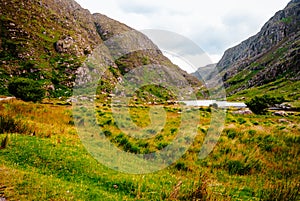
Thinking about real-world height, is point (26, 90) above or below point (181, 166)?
above

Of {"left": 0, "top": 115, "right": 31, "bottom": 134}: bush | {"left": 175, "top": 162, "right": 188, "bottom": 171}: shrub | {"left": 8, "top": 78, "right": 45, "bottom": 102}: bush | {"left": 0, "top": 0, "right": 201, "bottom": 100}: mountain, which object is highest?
{"left": 0, "top": 0, "right": 201, "bottom": 100}: mountain

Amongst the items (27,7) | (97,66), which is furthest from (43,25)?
(97,66)

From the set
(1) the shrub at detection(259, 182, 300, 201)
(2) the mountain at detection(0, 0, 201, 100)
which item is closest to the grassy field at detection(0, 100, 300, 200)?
(1) the shrub at detection(259, 182, 300, 201)

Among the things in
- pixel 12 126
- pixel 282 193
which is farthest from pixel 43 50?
pixel 282 193

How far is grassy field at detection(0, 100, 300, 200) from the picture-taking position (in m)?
8.41

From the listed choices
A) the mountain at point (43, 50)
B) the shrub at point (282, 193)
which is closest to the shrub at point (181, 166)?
the shrub at point (282, 193)

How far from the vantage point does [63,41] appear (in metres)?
140

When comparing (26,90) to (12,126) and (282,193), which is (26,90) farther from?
(282,193)

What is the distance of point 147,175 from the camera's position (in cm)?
1109

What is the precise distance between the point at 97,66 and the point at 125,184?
13103cm

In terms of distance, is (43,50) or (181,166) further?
(43,50)

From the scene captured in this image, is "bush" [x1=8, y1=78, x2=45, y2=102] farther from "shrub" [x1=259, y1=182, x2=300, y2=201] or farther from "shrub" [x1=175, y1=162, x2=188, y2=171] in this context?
"shrub" [x1=259, y1=182, x2=300, y2=201]

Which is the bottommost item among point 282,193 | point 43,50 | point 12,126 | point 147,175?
point 282,193

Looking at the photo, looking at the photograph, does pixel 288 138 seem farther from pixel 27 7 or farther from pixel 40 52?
pixel 27 7
